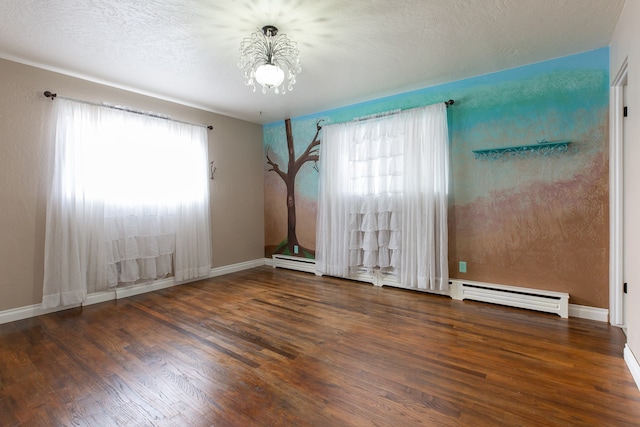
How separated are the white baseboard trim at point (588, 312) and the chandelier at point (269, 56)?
3.51 metres

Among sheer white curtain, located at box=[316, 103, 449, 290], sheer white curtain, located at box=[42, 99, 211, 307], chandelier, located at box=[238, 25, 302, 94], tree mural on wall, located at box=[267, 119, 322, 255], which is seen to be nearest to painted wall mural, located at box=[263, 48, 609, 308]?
sheer white curtain, located at box=[316, 103, 449, 290]

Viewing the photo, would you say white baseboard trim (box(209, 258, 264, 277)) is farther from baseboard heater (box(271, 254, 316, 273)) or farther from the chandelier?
the chandelier

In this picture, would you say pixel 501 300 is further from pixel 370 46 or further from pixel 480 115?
pixel 370 46

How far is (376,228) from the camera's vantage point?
4129 millimetres

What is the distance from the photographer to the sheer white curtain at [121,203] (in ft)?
10.6

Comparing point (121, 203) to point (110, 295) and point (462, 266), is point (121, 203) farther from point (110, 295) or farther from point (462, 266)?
point (462, 266)

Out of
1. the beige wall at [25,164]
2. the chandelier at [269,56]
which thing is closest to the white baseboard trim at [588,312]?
the chandelier at [269,56]

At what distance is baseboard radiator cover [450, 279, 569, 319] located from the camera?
297 centimetres

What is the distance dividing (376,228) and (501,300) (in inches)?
64.9

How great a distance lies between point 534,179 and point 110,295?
504 centimetres

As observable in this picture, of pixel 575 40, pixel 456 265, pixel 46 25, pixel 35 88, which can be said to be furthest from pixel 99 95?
pixel 575 40

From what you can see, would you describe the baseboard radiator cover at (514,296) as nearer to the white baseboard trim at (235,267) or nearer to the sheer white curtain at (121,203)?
the white baseboard trim at (235,267)

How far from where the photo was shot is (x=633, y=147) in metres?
2.14

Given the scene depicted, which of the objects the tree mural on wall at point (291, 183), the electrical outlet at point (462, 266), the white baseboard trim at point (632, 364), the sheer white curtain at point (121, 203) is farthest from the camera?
the tree mural on wall at point (291, 183)
